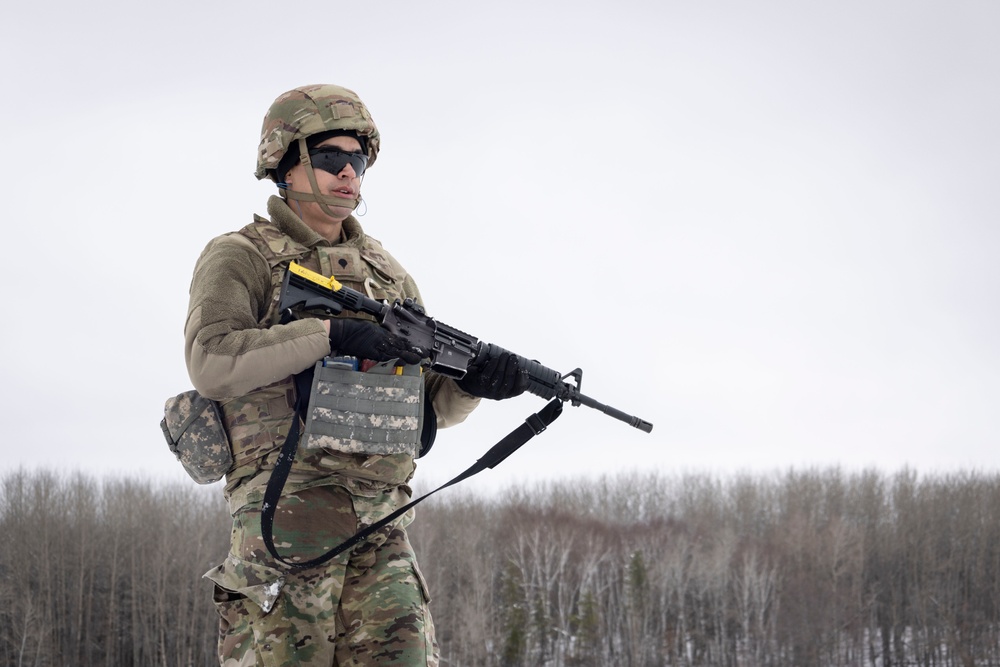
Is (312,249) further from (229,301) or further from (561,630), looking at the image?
(561,630)

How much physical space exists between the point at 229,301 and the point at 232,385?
0.36 meters

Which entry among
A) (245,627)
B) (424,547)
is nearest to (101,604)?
(424,547)

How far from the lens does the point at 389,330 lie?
469 centimetres

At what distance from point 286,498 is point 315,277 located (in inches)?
36.5

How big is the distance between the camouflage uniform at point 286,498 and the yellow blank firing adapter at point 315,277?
186 mm

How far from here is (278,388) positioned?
182 inches

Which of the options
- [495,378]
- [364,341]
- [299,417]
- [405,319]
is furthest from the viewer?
[495,378]

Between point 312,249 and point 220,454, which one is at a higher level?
point 312,249

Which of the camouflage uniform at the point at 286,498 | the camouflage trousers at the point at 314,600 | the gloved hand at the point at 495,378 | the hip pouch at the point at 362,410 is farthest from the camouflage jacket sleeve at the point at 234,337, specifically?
the gloved hand at the point at 495,378

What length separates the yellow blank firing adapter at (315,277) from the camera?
4473 millimetres

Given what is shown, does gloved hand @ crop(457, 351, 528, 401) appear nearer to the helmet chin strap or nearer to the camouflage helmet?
the helmet chin strap

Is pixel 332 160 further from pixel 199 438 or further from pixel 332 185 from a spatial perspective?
pixel 199 438

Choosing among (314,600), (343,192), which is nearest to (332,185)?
(343,192)

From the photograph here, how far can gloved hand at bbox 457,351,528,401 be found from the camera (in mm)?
5109
